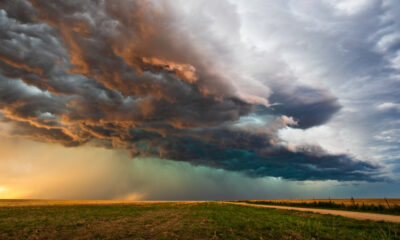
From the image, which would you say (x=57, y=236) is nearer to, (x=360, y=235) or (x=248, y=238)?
(x=248, y=238)

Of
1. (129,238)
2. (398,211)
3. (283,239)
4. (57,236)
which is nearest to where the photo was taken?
(283,239)

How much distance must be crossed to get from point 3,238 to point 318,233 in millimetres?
28511

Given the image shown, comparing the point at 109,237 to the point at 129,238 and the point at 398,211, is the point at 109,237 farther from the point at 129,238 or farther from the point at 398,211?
the point at 398,211

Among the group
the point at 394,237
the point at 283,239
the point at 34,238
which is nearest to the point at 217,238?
→ the point at 283,239

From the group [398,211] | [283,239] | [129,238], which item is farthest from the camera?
[398,211]

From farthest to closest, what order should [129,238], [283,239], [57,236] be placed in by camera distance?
1. [57,236]
2. [129,238]
3. [283,239]

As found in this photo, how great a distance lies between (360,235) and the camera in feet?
59.7

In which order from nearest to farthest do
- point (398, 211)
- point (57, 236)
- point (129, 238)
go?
point (129, 238)
point (57, 236)
point (398, 211)

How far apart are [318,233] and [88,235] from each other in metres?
21.6

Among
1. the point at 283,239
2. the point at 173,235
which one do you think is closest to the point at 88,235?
the point at 173,235

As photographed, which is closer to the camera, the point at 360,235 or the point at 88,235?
the point at 360,235

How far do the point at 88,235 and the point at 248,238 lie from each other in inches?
588

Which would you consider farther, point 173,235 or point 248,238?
point 173,235

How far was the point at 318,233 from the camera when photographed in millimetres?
18953
